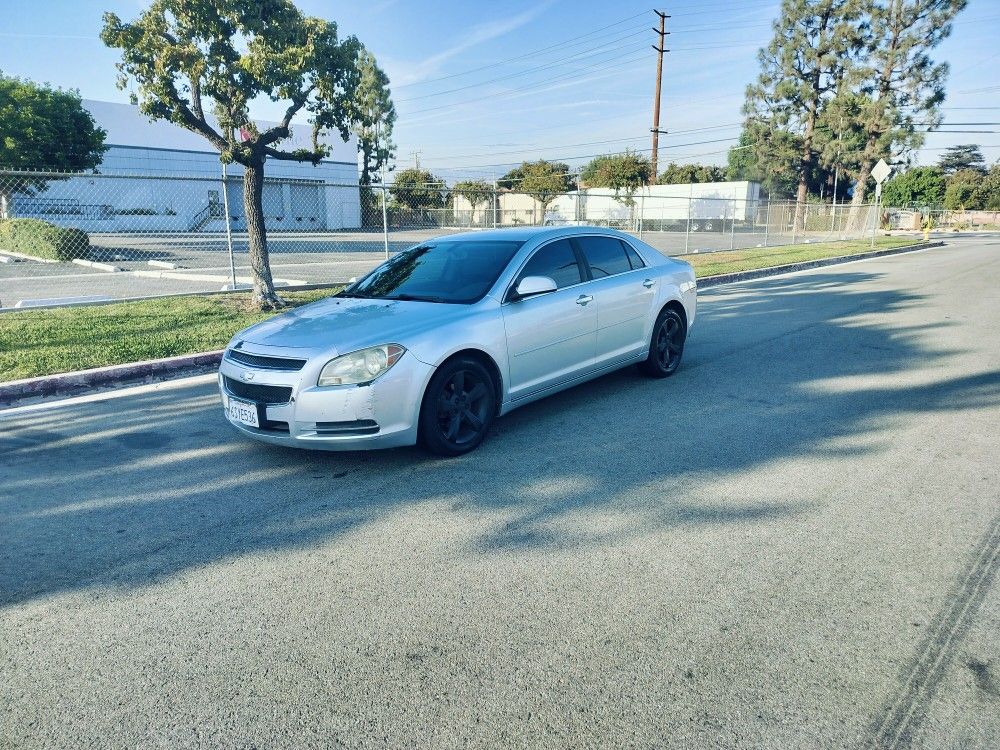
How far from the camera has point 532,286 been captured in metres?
5.06

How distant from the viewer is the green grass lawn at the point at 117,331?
7375mm

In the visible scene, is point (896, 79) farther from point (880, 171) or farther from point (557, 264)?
point (557, 264)

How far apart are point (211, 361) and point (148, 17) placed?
17.2 ft

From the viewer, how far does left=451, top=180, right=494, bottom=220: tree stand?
64.1ft

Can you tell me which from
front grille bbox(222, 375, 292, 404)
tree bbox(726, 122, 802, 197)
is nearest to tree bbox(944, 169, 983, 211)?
tree bbox(726, 122, 802, 197)

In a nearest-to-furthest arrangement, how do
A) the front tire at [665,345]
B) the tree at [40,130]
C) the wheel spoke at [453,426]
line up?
the wheel spoke at [453,426], the front tire at [665,345], the tree at [40,130]

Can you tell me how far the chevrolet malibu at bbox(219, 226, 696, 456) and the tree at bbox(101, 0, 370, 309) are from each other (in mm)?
5357

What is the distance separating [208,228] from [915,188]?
8380 cm

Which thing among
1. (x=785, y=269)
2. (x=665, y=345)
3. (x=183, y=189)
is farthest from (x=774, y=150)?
(x=665, y=345)

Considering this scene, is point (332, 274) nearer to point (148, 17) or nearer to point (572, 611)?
point (148, 17)

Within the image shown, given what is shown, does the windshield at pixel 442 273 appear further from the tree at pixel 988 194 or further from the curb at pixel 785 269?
the tree at pixel 988 194

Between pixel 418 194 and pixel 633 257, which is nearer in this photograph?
pixel 633 257

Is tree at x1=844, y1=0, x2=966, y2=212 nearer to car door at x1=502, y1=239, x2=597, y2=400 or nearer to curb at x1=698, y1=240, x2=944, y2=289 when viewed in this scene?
curb at x1=698, y1=240, x2=944, y2=289

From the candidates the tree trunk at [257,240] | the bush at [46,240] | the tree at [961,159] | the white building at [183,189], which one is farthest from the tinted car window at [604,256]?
the tree at [961,159]
